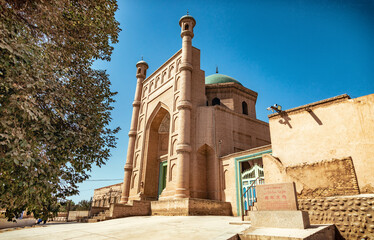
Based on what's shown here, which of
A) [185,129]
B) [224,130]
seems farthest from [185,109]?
[224,130]

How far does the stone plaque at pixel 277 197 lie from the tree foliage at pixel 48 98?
4463 millimetres

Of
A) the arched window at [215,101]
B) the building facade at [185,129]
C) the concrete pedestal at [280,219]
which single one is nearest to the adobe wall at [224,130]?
the building facade at [185,129]

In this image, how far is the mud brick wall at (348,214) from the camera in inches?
253

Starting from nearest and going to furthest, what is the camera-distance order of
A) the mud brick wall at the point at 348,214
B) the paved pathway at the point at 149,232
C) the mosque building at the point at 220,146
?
the paved pathway at the point at 149,232
the mud brick wall at the point at 348,214
the mosque building at the point at 220,146

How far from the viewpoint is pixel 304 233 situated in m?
5.06

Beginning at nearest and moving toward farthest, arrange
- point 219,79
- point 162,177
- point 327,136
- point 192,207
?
1. point 327,136
2. point 192,207
3. point 162,177
4. point 219,79

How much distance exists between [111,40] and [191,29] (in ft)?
46.5

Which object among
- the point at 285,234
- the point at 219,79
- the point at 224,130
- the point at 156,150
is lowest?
the point at 285,234

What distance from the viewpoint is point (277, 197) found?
20.5ft

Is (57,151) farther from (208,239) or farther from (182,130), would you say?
(182,130)

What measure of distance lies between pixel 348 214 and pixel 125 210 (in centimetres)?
1249

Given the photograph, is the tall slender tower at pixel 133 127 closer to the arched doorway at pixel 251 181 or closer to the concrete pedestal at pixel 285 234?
the arched doorway at pixel 251 181

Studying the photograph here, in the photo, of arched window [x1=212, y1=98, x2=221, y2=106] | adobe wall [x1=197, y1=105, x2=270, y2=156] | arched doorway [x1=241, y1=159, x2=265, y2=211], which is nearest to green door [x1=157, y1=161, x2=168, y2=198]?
adobe wall [x1=197, y1=105, x2=270, y2=156]

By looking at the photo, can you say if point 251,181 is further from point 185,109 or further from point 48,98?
point 48,98
